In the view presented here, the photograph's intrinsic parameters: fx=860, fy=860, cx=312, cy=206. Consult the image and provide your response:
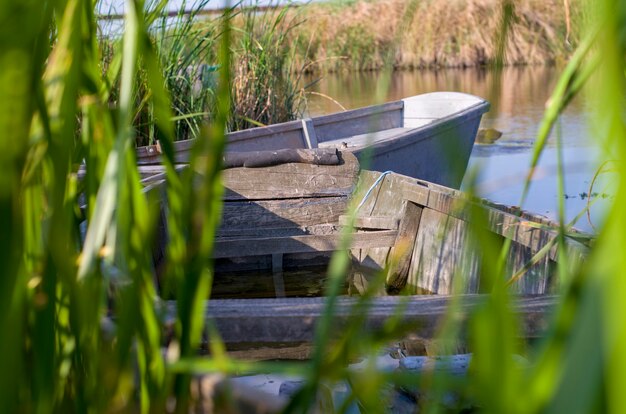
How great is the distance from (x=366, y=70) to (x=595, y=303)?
73.8 ft

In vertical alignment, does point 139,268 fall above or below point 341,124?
above

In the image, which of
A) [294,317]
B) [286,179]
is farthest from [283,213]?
[294,317]

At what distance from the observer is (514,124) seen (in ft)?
39.3

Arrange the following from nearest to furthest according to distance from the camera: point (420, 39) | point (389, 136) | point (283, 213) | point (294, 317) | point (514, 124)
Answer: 1. point (294, 317)
2. point (283, 213)
3. point (389, 136)
4. point (514, 124)
5. point (420, 39)

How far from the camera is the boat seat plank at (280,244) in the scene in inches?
169

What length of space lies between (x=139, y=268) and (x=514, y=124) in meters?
11.8

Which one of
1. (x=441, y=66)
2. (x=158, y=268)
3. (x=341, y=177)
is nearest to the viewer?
(x=158, y=268)

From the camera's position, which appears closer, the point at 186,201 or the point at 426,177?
the point at 186,201

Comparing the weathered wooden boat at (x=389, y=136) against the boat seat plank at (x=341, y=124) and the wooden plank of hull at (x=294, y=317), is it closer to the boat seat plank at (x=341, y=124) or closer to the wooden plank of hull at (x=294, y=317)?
the boat seat plank at (x=341, y=124)

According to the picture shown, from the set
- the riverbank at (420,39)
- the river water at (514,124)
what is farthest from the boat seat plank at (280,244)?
the riverbank at (420,39)

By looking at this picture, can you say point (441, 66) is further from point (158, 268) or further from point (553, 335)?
point (553, 335)

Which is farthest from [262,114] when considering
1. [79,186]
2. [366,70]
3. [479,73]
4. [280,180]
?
[366,70]

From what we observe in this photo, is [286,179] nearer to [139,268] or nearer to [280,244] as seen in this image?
[280,244]

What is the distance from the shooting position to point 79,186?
71 cm
